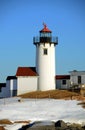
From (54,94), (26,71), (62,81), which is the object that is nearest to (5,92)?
(26,71)

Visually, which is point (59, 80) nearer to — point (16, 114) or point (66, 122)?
point (16, 114)

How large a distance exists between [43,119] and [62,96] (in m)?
14.2

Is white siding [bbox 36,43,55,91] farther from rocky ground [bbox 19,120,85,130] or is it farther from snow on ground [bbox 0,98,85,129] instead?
rocky ground [bbox 19,120,85,130]

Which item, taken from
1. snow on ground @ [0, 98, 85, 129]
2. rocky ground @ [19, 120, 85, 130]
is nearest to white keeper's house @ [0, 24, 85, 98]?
snow on ground @ [0, 98, 85, 129]

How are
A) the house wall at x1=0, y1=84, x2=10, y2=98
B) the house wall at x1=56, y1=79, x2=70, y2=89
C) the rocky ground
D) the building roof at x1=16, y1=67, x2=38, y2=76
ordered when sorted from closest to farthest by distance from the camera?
the rocky ground < the building roof at x1=16, y1=67, x2=38, y2=76 < the house wall at x1=56, y1=79, x2=70, y2=89 < the house wall at x1=0, y1=84, x2=10, y2=98

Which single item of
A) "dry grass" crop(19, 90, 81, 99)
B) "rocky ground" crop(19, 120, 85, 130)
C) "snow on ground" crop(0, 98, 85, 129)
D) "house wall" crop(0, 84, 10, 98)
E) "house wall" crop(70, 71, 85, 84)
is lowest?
"rocky ground" crop(19, 120, 85, 130)

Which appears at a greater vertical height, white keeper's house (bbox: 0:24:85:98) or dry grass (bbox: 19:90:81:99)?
white keeper's house (bbox: 0:24:85:98)

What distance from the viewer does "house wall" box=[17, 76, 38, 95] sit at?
59.3 metres

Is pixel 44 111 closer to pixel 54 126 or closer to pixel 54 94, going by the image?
pixel 54 126

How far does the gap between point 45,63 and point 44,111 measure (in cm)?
1913

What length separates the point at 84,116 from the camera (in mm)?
36562

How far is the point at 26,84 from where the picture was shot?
195ft

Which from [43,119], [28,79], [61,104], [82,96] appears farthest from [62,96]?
[43,119]

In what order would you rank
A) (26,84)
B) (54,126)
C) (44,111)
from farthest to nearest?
(26,84) < (44,111) < (54,126)
